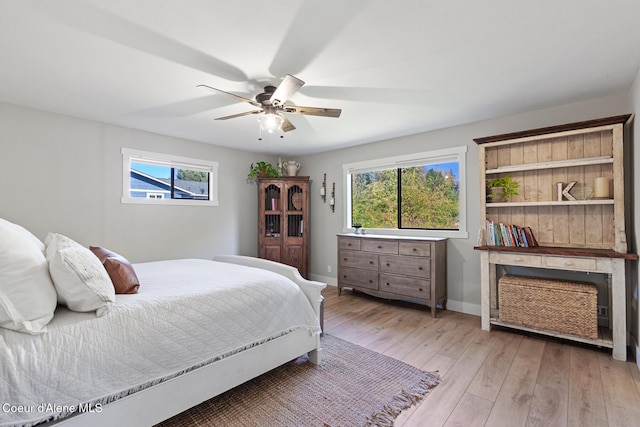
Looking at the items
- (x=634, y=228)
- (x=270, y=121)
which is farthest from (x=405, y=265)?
(x=270, y=121)

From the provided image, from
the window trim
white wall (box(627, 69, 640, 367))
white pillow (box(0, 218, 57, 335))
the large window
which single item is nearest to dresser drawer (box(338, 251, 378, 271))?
the large window

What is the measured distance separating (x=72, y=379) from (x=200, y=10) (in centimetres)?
195

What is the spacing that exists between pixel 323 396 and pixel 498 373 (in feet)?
4.55

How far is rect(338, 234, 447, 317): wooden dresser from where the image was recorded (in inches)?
143

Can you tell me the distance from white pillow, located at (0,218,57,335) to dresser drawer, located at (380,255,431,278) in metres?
3.36

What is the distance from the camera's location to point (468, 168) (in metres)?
3.75

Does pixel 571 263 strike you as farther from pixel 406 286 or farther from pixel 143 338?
pixel 143 338

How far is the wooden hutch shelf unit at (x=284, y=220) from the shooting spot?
507cm

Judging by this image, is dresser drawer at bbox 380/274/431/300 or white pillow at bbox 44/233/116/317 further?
dresser drawer at bbox 380/274/431/300

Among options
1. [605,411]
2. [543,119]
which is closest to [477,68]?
[543,119]

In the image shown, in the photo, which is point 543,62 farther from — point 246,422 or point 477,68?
point 246,422

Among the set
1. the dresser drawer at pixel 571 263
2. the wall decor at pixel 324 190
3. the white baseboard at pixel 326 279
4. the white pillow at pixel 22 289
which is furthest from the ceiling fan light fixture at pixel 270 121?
the white baseboard at pixel 326 279

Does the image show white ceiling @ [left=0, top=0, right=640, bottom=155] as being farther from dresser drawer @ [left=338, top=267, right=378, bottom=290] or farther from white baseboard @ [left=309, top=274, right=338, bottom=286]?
white baseboard @ [left=309, top=274, right=338, bottom=286]

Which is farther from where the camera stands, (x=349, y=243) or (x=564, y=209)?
(x=349, y=243)
